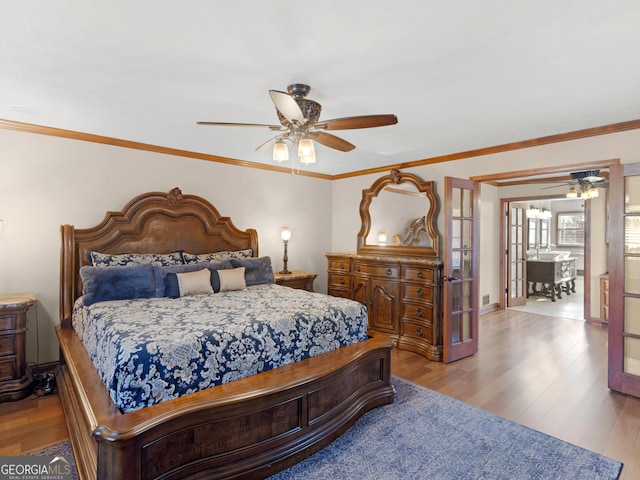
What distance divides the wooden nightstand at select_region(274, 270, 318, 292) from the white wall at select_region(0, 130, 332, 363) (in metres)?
0.91

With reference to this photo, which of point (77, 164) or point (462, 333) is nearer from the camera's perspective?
point (77, 164)

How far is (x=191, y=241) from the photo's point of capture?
4.14 m

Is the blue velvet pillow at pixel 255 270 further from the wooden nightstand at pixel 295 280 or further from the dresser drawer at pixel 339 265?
the dresser drawer at pixel 339 265

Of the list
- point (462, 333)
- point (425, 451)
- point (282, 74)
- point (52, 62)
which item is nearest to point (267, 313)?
point (425, 451)

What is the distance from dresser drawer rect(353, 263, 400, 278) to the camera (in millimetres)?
4384

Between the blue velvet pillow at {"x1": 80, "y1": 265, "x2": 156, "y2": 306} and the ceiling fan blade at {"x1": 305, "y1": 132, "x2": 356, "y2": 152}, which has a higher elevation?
the ceiling fan blade at {"x1": 305, "y1": 132, "x2": 356, "y2": 152}

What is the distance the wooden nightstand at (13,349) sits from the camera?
9.23ft

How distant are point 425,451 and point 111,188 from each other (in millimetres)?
3887

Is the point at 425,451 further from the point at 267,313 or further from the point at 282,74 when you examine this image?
the point at 282,74

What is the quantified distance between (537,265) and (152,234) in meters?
7.72

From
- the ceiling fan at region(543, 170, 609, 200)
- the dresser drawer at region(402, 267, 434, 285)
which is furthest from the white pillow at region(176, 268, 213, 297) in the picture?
the ceiling fan at region(543, 170, 609, 200)

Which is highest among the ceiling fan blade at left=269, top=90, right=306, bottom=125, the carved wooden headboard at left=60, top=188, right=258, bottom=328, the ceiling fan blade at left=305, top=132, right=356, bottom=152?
the ceiling fan blade at left=269, top=90, right=306, bottom=125

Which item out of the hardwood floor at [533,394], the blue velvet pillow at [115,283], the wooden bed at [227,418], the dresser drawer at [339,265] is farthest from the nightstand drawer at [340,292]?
the blue velvet pillow at [115,283]

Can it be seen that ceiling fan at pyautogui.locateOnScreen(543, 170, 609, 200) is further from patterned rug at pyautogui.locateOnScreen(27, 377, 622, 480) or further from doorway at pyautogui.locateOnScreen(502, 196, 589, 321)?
patterned rug at pyautogui.locateOnScreen(27, 377, 622, 480)
